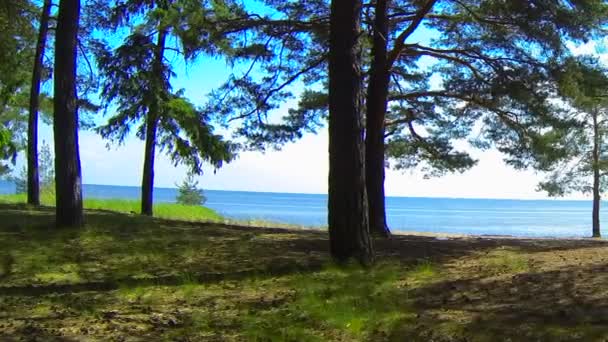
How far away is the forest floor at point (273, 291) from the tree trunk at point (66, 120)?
18.7 inches

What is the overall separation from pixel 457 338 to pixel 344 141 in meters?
3.67

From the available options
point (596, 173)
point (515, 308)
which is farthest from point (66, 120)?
point (596, 173)

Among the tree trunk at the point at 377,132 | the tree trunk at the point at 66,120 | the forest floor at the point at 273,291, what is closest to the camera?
the forest floor at the point at 273,291

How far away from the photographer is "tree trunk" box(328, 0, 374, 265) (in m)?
7.88

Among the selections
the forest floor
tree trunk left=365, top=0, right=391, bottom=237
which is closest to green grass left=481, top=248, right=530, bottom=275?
the forest floor

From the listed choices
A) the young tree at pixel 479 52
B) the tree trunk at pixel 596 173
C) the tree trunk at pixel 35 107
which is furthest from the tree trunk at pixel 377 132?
the tree trunk at pixel 596 173

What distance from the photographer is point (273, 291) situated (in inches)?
260

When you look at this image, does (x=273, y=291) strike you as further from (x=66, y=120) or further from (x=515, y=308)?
(x=66, y=120)

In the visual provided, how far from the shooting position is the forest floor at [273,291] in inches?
197

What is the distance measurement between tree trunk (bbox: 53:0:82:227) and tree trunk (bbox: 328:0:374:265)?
4424mm

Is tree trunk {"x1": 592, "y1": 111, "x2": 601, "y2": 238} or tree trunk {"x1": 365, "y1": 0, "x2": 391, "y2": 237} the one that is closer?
tree trunk {"x1": 365, "y1": 0, "x2": 391, "y2": 237}

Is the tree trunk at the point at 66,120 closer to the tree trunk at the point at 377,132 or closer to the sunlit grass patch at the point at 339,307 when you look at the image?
the sunlit grass patch at the point at 339,307

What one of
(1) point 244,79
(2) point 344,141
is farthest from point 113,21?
(2) point 344,141

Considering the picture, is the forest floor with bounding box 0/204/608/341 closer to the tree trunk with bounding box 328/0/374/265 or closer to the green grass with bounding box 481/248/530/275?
the green grass with bounding box 481/248/530/275
